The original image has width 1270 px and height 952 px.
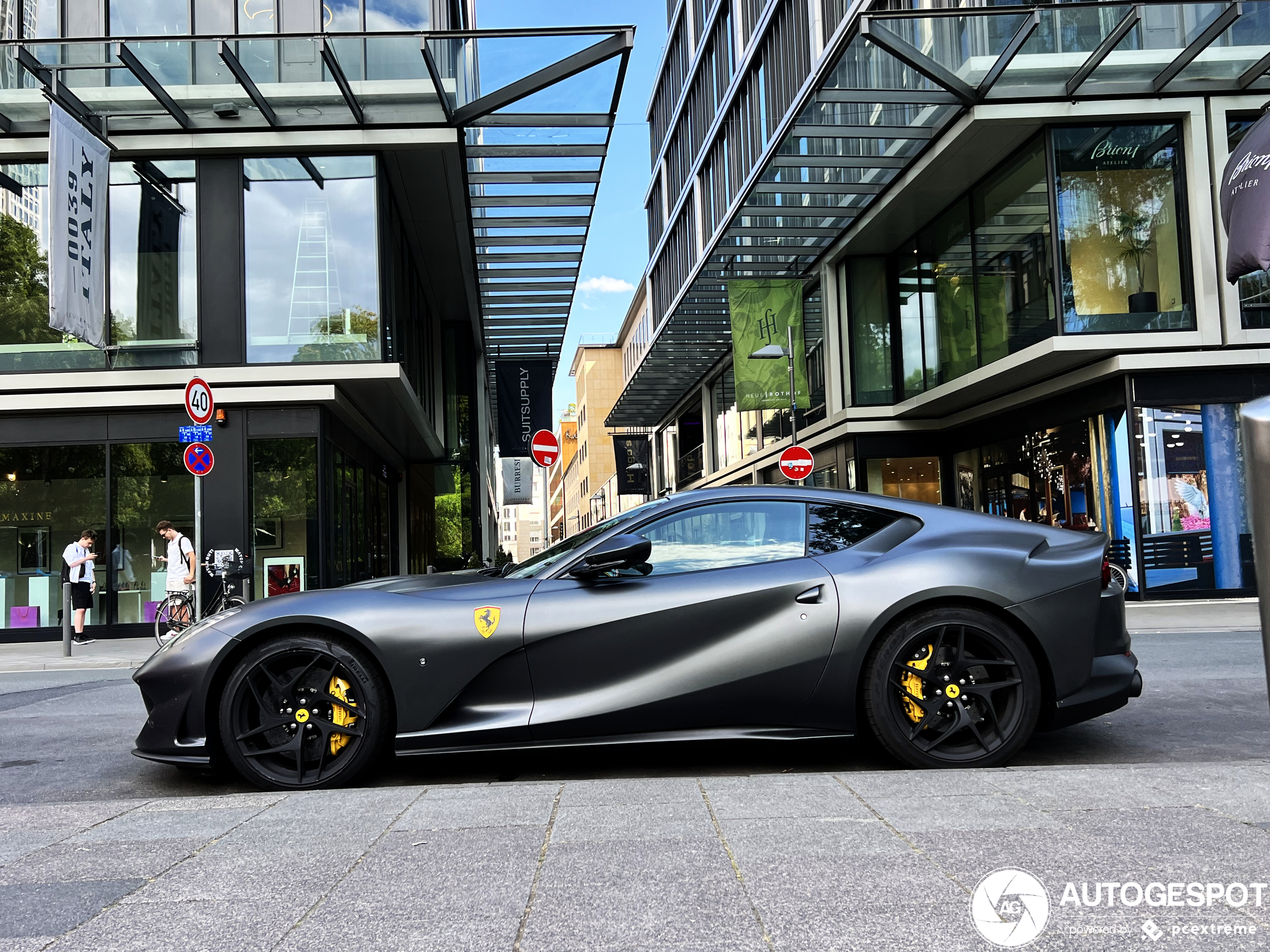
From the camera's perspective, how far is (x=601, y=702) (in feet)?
13.8

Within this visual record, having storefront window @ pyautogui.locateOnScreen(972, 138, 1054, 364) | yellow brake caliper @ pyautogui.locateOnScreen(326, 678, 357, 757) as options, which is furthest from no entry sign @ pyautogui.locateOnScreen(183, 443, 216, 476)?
storefront window @ pyautogui.locateOnScreen(972, 138, 1054, 364)

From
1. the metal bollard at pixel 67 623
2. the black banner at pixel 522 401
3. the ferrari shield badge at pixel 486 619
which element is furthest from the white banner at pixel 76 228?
the ferrari shield badge at pixel 486 619

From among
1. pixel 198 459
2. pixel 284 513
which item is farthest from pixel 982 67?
pixel 284 513

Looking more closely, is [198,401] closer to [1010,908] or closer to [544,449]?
[544,449]

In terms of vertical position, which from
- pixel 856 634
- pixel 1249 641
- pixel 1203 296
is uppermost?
pixel 1203 296

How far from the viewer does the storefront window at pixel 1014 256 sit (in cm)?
1683

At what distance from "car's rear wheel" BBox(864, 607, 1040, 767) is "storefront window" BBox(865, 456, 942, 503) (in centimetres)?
1949

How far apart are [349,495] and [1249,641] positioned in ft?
45.4

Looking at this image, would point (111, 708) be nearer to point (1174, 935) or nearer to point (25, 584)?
point (1174, 935)

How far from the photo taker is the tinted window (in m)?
4.59

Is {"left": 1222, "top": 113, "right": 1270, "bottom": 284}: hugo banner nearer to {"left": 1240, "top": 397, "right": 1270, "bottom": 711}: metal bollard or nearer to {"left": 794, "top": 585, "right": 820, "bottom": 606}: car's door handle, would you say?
{"left": 794, "top": 585, "right": 820, "bottom": 606}: car's door handle

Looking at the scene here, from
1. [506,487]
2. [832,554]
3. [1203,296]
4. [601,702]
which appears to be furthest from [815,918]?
[506,487]

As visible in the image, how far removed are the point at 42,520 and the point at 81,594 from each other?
2.03 m

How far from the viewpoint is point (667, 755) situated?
16.2 feet
